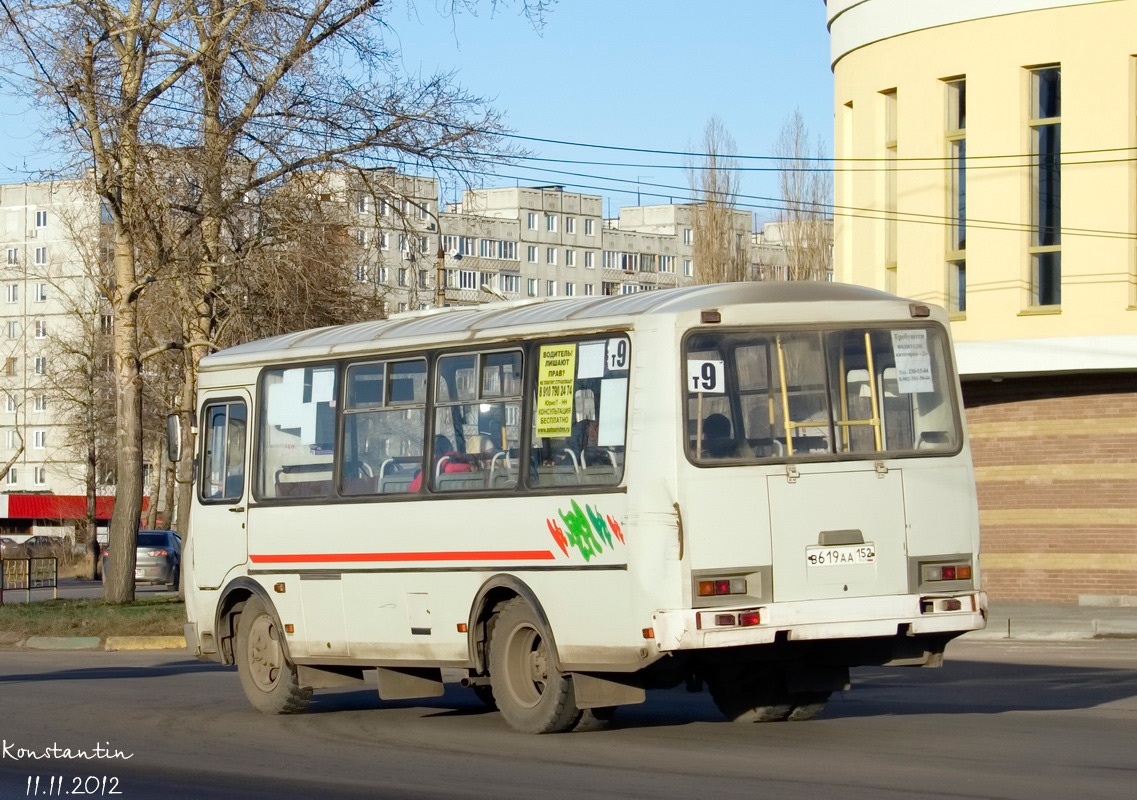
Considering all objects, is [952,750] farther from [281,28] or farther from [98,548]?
[98,548]

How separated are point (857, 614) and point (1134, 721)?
2.39 m

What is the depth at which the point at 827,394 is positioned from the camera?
11.0 meters

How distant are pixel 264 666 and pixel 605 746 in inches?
159

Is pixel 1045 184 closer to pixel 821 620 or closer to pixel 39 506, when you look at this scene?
pixel 821 620

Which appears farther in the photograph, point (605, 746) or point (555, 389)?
point (555, 389)

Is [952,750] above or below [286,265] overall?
below

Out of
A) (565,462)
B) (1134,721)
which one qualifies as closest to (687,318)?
(565,462)

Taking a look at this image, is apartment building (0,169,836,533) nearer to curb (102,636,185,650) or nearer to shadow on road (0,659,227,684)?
curb (102,636,185,650)

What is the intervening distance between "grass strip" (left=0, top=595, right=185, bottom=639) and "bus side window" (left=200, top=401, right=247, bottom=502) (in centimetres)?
803

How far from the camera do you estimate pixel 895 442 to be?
11070mm

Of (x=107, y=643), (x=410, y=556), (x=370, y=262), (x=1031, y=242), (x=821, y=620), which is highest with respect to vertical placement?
(x=1031, y=242)

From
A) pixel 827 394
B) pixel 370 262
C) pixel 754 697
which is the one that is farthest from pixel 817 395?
pixel 370 262

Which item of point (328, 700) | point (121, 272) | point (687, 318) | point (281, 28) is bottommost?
point (328, 700)

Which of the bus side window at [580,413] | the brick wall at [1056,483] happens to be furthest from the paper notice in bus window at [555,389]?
the brick wall at [1056,483]
